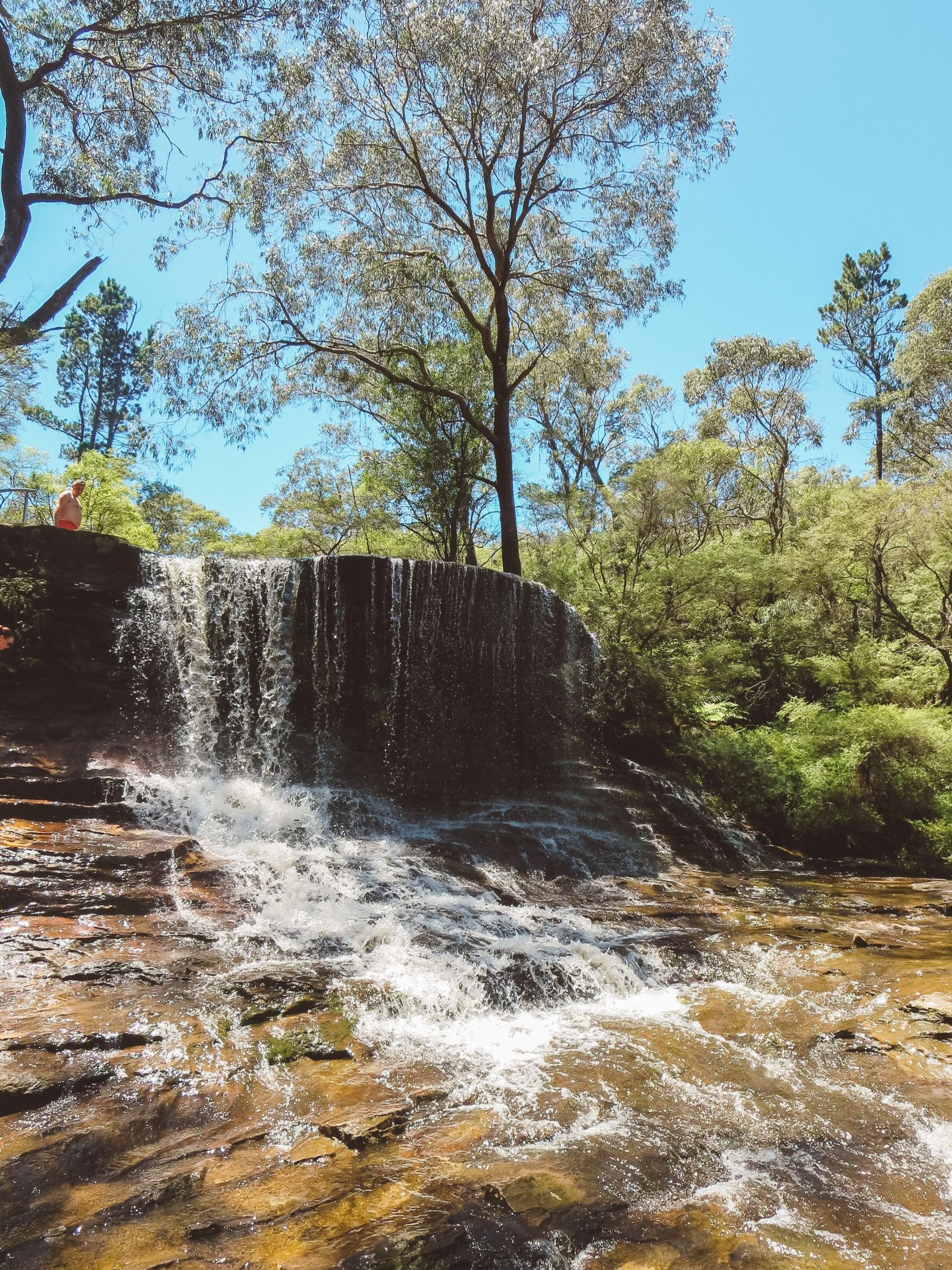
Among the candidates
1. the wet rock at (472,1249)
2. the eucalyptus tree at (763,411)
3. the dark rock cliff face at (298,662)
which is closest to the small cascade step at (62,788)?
the dark rock cliff face at (298,662)

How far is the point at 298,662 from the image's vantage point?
36.0 ft

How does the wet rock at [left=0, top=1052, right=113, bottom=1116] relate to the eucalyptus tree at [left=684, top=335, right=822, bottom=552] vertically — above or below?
below

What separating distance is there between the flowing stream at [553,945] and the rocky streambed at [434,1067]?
3 cm

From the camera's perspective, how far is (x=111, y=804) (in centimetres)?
720

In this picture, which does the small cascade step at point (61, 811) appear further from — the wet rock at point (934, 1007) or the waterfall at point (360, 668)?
the wet rock at point (934, 1007)

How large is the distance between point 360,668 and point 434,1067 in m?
7.81

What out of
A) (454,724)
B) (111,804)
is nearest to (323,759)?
(454,724)

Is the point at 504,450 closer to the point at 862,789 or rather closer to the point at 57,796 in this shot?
the point at 862,789

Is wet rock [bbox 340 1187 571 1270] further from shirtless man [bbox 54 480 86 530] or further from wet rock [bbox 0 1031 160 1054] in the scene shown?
shirtless man [bbox 54 480 86 530]

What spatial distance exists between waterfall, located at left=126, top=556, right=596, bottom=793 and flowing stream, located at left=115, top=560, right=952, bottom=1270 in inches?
1.9

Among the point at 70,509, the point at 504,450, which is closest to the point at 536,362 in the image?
the point at 504,450

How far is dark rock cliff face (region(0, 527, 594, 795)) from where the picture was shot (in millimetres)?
9469

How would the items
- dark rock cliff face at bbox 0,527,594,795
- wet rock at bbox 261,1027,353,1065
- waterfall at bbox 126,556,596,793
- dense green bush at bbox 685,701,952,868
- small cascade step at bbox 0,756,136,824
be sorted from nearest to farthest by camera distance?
wet rock at bbox 261,1027,353,1065 → small cascade step at bbox 0,756,136,824 → dark rock cliff face at bbox 0,527,594,795 → dense green bush at bbox 685,701,952,868 → waterfall at bbox 126,556,596,793

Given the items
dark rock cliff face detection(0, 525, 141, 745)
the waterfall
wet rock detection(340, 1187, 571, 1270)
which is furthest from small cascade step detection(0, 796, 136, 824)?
wet rock detection(340, 1187, 571, 1270)
